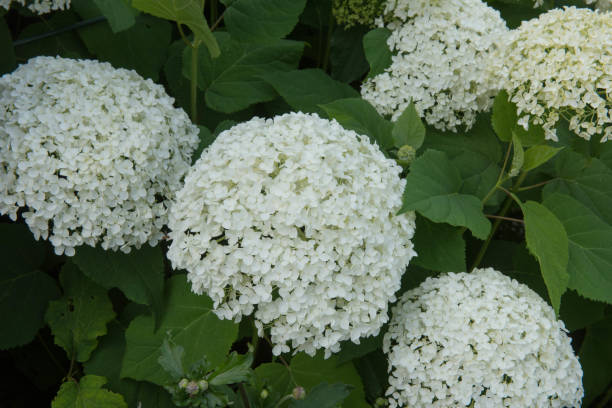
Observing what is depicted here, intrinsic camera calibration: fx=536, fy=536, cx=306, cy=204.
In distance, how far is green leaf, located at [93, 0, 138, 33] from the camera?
1815 mm

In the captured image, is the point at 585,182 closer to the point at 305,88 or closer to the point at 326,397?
the point at 305,88

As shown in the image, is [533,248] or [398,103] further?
[398,103]

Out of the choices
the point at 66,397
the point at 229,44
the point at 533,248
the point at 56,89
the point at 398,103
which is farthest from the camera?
the point at 229,44

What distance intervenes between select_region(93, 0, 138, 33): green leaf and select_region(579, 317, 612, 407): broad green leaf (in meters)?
2.65

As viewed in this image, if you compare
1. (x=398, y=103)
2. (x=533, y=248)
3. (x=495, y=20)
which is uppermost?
(x=495, y=20)

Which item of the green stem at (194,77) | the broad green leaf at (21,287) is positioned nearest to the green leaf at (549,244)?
the green stem at (194,77)

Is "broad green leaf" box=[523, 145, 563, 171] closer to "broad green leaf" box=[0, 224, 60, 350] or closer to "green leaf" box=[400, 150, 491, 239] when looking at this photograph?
Answer: "green leaf" box=[400, 150, 491, 239]

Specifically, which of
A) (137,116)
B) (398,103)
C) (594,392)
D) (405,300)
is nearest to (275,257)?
(405,300)

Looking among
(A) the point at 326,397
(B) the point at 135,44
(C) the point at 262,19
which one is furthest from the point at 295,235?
(B) the point at 135,44

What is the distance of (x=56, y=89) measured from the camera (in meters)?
2.05

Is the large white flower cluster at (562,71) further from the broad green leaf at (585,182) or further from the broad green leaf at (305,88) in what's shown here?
the broad green leaf at (305,88)

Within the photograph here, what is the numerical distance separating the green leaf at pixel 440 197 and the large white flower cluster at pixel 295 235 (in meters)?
0.08

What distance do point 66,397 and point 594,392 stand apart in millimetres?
2550

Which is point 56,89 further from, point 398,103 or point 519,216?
point 519,216
